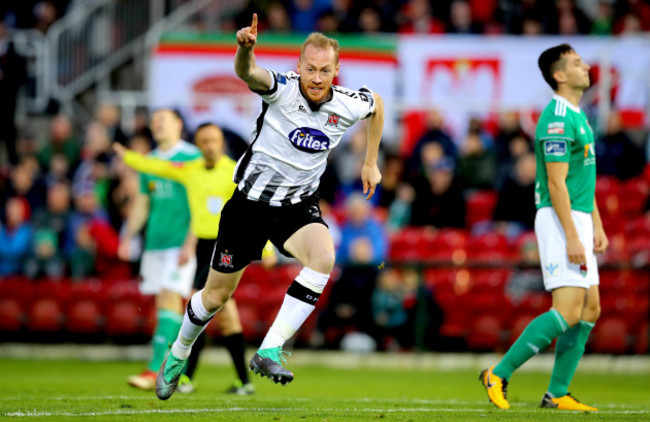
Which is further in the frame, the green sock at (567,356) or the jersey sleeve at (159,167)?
the jersey sleeve at (159,167)

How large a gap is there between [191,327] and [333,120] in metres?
1.77

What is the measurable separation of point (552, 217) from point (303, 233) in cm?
195

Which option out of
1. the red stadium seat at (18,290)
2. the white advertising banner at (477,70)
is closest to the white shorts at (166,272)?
the red stadium seat at (18,290)

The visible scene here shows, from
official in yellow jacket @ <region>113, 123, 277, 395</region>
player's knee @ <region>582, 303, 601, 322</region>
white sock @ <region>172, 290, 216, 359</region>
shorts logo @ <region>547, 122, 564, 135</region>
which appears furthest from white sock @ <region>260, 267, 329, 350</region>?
official in yellow jacket @ <region>113, 123, 277, 395</region>

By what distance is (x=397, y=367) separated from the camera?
13.7 metres

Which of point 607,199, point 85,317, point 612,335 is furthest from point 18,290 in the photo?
point 607,199

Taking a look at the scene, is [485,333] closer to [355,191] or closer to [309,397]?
[355,191]

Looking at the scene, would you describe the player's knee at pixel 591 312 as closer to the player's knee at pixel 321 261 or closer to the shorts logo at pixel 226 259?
the player's knee at pixel 321 261

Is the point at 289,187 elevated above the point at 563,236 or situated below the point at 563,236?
above

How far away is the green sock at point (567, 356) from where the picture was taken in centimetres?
799

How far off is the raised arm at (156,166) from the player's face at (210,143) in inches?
10.5

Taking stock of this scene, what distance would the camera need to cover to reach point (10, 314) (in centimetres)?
1499

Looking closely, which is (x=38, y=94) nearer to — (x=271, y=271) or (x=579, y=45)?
(x=271, y=271)

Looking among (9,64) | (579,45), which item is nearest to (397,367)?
(579,45)
